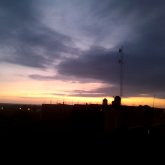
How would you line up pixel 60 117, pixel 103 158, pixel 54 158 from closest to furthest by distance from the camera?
pixel 54 158, pixel 103 158, pixel 60 117

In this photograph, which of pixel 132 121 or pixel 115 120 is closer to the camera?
pixel 115 120

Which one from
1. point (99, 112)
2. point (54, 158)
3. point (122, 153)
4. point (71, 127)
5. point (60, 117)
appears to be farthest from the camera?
point (60, 117)

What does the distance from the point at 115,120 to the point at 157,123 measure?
98.7 feet

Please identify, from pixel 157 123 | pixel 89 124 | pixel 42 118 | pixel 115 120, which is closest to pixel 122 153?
pixel 89 124

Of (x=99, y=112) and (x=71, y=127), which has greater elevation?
(x=99, y=112)

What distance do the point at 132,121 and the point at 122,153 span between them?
95.2 ft

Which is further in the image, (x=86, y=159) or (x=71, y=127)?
(x=71, y=127)

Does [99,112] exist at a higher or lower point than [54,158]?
higher

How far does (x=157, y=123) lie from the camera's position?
7881cm

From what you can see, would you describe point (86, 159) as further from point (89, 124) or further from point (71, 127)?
point (71, 127)

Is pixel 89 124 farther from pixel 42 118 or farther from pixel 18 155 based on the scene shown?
pixel 18 155

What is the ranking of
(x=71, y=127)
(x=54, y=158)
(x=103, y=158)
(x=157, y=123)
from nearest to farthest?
(x=54, y=158)
(x=103, y=158)
(x=71, y=127)
(x=157, y=123)

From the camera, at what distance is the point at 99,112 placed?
4941 centimetres

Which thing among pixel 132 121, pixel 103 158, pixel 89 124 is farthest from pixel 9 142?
pixel 132 121
